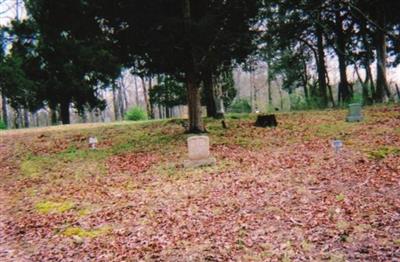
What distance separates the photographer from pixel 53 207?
906 cm

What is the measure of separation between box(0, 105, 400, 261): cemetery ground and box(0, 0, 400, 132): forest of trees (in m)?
3.31

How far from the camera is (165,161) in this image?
12578mm

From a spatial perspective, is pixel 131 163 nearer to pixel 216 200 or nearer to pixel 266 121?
pixel 216 200

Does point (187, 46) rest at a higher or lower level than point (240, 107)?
higher

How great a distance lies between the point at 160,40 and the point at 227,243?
31.6ft

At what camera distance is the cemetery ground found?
614 centimetres

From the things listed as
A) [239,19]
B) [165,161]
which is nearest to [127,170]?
[165,161]

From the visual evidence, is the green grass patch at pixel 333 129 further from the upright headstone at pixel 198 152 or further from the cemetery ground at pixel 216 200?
the upright headstone at pixel 198 152

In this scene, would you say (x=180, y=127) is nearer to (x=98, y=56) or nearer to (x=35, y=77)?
(x=98, y=56)

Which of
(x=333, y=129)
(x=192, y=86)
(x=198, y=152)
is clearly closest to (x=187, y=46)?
(x=192, y=86)

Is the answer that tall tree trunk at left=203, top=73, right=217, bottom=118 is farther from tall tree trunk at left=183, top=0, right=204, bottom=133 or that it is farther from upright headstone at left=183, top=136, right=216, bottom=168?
upright headstone at left=183, top=136, right=216, bottom=168

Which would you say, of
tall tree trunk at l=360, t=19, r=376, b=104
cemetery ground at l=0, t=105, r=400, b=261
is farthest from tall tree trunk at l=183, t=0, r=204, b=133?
tall tree trunk at l=360, t=19, r=376, b=104

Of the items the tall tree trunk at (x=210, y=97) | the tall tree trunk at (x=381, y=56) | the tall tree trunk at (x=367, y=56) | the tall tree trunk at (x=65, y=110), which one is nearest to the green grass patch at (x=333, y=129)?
the tall tree trunk at (x=210, y=97)

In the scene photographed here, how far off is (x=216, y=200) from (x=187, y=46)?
7.80 metres
